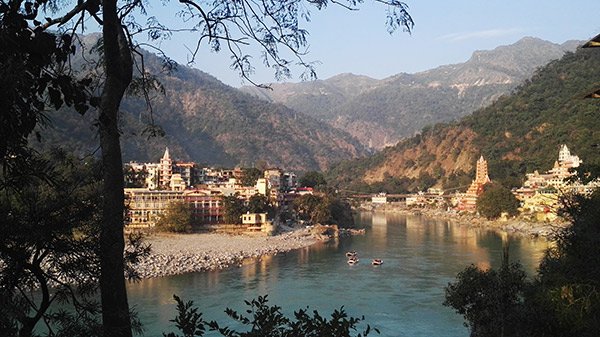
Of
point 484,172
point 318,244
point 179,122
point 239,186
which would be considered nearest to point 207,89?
point 179,122

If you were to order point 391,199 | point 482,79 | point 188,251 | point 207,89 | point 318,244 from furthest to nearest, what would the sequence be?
point 482,79 < point 207,89 < point 391,199 < point 318,244 < point 188,251

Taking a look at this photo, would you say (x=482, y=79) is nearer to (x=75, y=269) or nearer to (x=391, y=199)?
(x=391, y=199)

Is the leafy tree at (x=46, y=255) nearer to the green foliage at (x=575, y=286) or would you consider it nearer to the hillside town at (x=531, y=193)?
the green foliage at (x=575, y=286)

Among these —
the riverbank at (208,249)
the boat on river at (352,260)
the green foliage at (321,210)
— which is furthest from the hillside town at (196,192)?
the boat on river at (352,260)

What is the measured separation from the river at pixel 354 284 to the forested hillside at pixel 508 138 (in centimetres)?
1605

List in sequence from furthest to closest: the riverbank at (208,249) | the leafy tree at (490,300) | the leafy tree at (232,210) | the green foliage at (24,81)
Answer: the leafy tree at (232,210)
the riverbank at (208,249)
the leafy tree at (490,300)
the green foliage at (24,81)

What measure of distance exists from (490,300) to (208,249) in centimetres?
1396

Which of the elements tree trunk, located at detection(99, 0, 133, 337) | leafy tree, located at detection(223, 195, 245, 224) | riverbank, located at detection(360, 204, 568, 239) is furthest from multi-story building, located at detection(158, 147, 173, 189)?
tree trunk, located at detection(99, 0, 133, 337)

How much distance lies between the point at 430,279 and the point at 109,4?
13475 millimetres

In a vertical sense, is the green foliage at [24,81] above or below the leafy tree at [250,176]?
below

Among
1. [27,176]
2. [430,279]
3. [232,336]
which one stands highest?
[27,176]

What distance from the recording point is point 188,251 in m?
19.0

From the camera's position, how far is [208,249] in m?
19.8

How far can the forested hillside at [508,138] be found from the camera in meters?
39.8
